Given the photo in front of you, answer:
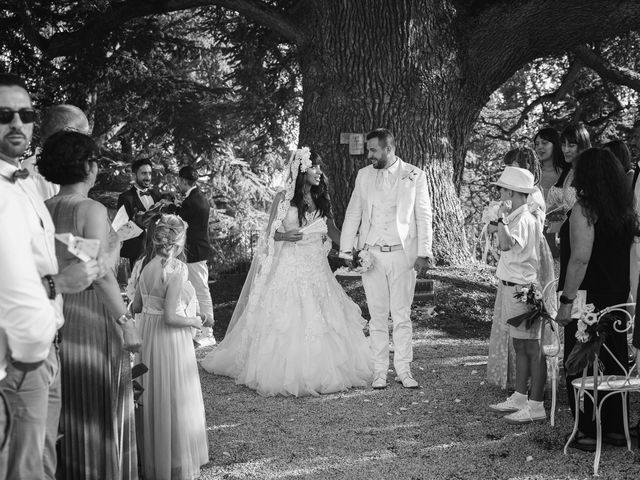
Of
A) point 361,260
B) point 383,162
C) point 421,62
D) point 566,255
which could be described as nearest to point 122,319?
point 566,255

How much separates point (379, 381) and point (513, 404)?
131 centimetres

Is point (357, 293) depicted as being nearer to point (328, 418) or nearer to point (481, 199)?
point (328, 418)

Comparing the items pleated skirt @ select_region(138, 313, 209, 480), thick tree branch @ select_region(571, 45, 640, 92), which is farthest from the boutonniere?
thick tree branch @ select_region(571, 45, 640, 92)

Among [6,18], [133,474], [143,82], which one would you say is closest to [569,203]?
[133,474]

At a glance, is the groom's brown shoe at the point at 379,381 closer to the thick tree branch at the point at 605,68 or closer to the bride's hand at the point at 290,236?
the bride's hand at the point at 290,236

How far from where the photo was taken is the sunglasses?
9.30 ft

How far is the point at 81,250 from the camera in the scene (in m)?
3.04

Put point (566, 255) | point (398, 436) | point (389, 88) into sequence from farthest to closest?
1. point (389, 88)
2. point (398, 436)
3. point (566, 255)

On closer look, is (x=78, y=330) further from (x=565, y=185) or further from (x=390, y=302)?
(x=565, y=185)

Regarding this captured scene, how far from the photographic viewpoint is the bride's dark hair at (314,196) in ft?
23.9

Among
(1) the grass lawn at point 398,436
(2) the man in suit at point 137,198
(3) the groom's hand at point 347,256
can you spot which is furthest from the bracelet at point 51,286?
(2) the man in suit at point 137,198

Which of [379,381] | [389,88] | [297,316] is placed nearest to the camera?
[379,381]

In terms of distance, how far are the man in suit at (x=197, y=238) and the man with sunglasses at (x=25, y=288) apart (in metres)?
6.05

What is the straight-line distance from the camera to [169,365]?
4.55m
